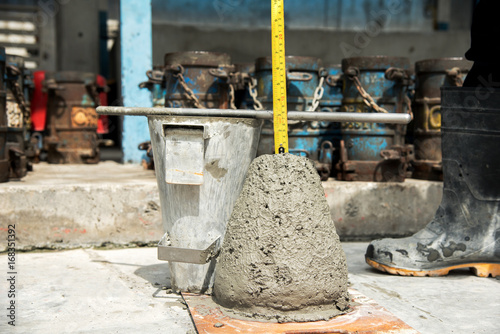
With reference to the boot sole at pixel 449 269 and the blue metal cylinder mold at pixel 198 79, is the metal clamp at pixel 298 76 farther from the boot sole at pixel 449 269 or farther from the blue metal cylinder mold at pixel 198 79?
the boot sole at pixel 449 269

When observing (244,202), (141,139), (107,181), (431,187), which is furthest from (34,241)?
(431,187)

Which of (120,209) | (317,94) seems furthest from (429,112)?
(120,209)

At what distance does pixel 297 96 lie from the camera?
362 cm

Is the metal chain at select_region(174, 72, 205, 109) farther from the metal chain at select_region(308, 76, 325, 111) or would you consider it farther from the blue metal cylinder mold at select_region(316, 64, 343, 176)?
the blue metal cylinder mold at select_region(316, 64, 343, 176)

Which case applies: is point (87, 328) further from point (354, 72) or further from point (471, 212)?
Answer: point (354, 72)

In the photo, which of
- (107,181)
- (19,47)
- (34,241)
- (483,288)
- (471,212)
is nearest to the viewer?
(483,288)

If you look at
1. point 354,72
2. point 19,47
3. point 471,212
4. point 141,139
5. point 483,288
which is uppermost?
point 19,47

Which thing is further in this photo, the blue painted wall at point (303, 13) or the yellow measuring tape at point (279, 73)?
the blue painted wall at point (303, 13)

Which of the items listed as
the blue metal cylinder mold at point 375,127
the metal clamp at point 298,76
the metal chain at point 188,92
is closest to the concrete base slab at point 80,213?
the metal chain at point 188,92

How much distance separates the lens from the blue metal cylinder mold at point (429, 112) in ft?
12.1

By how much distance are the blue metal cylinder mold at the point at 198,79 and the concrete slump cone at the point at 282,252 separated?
1.66 meters

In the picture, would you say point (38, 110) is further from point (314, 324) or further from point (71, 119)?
point (314, 324)

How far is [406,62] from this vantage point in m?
3.62

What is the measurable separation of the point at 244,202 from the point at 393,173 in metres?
1.76
